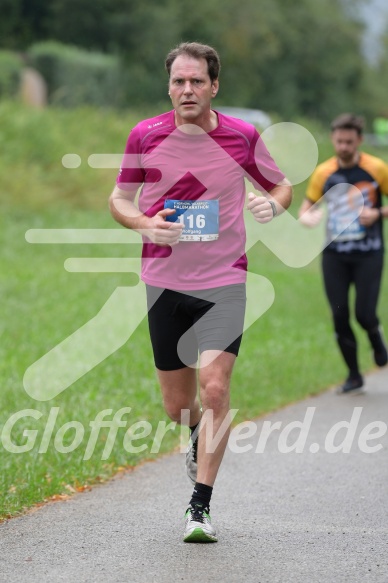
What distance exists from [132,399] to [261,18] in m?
53.1

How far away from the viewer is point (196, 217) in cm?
580

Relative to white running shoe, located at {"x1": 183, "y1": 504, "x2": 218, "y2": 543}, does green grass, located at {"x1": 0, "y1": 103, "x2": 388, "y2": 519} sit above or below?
above

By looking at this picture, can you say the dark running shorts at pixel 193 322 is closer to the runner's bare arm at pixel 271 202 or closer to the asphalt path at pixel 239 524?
the runner's bare arm at pixel 271 202

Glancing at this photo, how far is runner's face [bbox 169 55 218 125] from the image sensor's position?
19.2 ft

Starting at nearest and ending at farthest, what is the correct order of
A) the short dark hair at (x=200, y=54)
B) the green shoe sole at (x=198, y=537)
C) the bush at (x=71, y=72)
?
the green shoe sole at (x=198, y=537) < the short dark hair at (x=200, y=54) < the bush at (x=71, y=72)

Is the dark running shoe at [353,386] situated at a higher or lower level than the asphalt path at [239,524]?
higher

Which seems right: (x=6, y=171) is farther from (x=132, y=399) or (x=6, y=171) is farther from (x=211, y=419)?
(x=211, y=419)

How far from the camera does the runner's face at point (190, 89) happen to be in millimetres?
5852

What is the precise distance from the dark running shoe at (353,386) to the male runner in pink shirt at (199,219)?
16.6ft

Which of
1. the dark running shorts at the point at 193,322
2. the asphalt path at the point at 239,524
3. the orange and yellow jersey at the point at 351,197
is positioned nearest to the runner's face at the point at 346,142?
the orange and yellow jersey at the point at 351,197

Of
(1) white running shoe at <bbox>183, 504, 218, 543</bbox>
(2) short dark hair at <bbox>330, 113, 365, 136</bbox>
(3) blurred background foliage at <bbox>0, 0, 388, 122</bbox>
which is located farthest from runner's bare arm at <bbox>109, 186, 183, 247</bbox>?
(3) blurred background foliage at <bbox>0, 0, 388, 122</bbox>

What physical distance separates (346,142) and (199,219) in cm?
456

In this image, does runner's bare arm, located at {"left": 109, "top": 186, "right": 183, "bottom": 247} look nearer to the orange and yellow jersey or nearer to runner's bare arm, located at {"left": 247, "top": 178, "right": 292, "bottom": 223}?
runner's bare arm, located at {"left": 247, "top": 178, "right": 292, "bottom": 223}

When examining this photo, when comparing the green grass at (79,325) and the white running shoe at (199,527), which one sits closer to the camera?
the white running shoe at (199,527)
